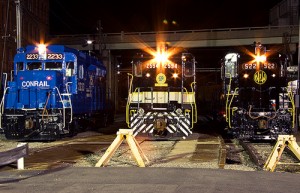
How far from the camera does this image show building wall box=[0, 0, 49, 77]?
1884 inches

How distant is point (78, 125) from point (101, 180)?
1283cm

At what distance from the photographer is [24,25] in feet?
176

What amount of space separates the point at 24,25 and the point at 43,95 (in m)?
36.1

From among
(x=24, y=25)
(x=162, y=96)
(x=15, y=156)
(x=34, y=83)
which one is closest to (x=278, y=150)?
(x=15, y=156)

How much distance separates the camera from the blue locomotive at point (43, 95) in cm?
1970

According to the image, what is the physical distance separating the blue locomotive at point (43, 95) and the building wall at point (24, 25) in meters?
24.2

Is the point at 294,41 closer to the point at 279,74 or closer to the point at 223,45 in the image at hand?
the point at 223,45

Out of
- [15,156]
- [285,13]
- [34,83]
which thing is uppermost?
[285,13]

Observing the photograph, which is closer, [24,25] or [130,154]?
[130,154]

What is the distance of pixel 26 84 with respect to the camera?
65.8 feet

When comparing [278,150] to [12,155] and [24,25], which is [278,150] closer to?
[12,155]

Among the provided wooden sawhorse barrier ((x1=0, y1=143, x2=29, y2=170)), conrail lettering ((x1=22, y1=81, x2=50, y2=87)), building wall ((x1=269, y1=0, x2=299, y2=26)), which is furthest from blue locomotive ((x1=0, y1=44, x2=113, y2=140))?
building wall ((x1=269, y1=0, x2=299, y2=26))

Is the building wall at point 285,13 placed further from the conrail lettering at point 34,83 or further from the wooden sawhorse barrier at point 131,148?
the wooden sawhorse barrier at point 131,148

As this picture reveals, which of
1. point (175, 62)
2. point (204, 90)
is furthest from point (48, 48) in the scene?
point (204, 90)
